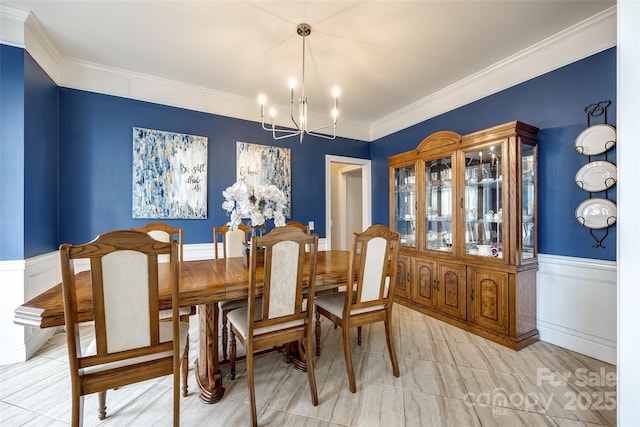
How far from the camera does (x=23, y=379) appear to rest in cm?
194

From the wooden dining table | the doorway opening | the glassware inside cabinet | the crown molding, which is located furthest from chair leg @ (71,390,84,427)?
the doorway opening

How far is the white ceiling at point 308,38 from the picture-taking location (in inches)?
81.0

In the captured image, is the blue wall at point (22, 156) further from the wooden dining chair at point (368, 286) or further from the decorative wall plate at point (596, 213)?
the decorative wall plate at point (596, 213)

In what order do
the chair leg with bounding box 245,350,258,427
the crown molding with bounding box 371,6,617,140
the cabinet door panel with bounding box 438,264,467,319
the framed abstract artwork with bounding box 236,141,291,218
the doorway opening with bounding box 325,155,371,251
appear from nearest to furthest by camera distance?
the chair leg with bounding box 245,350,258,427, the crown molding with bounding box 371,6,617,140, the cabinet door panel with bounding box 438,264,467,319, the framed abstract artwork with bounding box 236,141,291,218, the doorway opening with bounding box 325,155,371,251

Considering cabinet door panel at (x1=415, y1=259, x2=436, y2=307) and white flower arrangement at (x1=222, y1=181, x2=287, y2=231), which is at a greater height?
white flower arrangement at (x1=222, y1=181, x2=287, y2=231)

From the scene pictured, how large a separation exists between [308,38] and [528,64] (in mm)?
2206

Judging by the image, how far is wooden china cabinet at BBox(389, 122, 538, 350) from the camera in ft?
7.95

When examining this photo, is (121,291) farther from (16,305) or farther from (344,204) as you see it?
(344,204)

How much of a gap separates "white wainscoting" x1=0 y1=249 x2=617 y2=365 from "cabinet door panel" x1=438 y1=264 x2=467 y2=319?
654mm

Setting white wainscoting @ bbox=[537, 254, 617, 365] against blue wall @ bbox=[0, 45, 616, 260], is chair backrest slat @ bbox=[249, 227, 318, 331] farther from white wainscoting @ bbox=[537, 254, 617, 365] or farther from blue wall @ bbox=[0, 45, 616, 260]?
white wainscoting @ bbox=[537, 254, 617, 365]

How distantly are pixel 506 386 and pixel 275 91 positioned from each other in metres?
3.74

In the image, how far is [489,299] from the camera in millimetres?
2553


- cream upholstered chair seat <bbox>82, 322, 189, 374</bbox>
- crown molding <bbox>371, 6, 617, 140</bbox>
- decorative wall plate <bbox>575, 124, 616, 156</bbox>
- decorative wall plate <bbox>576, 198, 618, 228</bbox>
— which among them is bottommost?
cream upholstered chair seat <bbox>82, 322, 189, 374</bbox>

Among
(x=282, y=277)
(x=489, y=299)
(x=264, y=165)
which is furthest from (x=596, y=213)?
(x=264, y=165)
